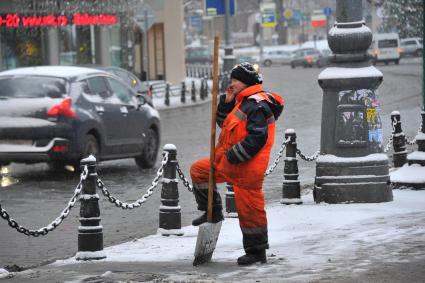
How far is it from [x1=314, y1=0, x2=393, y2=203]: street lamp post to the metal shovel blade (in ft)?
12.3

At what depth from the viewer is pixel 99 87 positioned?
1817 centimetres

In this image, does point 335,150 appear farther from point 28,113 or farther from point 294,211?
point 28,113

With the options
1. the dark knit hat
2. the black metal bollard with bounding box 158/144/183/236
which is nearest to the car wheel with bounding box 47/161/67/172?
Result: the black metal bollard with bounding box 158/144/183/236

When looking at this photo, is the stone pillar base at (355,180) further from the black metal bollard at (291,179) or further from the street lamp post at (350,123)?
the black metal bollard at (291,179)

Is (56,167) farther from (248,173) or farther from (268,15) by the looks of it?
(268,15)

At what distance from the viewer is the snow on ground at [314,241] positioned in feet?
29.8

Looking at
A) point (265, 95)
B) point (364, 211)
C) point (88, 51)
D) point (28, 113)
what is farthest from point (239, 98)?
point (88, 51)

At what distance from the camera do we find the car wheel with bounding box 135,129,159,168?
748 inches

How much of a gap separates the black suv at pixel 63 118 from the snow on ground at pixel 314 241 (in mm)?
4793

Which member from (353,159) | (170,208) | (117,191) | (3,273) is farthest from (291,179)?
(3,273)

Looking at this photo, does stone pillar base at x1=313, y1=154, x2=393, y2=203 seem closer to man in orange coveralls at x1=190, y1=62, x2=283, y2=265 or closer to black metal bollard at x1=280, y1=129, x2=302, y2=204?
black metal bollard at x1=280, y1=129, x2=302, y2=204

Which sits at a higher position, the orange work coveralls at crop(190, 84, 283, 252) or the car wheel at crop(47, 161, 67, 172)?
the orange work coveralls at crop(190, 84, 283, 252)

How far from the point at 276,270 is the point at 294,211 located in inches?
146

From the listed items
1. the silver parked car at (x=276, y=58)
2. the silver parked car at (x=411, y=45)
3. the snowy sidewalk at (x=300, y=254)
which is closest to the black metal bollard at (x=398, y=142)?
the snowy sidewalk at (x=300, y=254)
